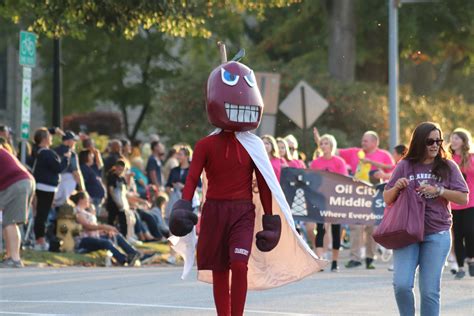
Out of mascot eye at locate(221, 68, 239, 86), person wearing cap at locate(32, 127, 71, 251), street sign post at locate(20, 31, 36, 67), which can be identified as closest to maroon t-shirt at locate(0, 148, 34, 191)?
person wearing cap at locate(32, 127, 71, 251)

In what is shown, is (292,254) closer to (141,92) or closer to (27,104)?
(27,104)

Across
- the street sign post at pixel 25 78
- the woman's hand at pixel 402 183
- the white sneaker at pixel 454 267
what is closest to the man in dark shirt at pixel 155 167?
the street sign post at pixel 25 78

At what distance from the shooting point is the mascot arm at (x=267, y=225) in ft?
35.0

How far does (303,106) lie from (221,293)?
15.9 meters

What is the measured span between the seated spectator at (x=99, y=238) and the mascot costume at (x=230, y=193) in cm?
840

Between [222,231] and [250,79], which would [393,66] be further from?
[222,231]

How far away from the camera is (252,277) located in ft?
37.3

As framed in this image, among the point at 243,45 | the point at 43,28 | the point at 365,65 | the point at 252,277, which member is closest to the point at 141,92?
the point at 243,45

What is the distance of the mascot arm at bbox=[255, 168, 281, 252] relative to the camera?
35.0 ft

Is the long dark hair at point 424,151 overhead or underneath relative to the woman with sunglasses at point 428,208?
overhead

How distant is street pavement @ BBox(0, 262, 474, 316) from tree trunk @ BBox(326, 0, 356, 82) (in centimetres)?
1785

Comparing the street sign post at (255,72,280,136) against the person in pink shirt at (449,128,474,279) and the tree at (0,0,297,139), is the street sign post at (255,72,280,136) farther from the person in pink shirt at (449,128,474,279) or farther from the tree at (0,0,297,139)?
the person in pink shirt at (449,128,474,279)

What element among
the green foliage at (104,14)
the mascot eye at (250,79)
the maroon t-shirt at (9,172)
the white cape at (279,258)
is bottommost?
the white cape at (279,258)

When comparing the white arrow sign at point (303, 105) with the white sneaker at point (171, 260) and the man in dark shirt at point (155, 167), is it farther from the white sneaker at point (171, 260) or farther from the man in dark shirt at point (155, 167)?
the white sneaker at point (171, 260)
